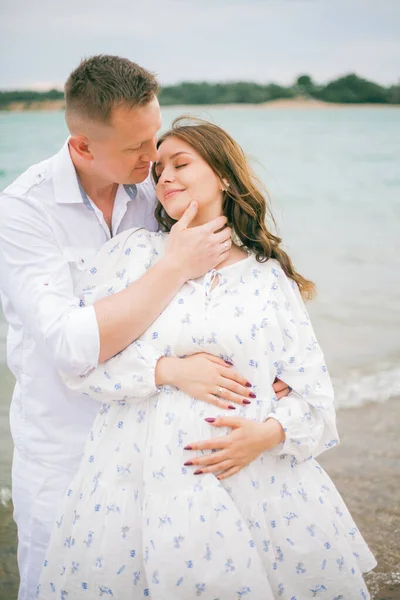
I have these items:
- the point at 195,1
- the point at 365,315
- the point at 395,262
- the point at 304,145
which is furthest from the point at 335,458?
the point at 195,1

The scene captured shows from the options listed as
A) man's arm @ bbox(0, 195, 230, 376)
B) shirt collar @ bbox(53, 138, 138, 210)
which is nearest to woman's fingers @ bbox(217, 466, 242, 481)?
man's arm @ bbox(0, 195, 230, 376)

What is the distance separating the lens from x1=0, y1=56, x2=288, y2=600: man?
1.87 meters

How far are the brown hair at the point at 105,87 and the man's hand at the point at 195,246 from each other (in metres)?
0.33

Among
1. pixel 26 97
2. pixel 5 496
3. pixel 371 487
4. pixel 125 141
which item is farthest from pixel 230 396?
pixel 26 97

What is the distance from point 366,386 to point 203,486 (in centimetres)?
336

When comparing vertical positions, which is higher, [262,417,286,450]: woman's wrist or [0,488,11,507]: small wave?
[262,417,286,450]: woman's wrist

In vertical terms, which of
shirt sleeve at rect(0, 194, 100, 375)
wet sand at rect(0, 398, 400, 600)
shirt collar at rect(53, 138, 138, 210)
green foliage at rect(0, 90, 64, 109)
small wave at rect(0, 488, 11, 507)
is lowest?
small wave at rect(0, 488, 11, 507)

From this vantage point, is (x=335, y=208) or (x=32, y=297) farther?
(x=335, y=208)

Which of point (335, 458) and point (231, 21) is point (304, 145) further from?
point (335, 458)

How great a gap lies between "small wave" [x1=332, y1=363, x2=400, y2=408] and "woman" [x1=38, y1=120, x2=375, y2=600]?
2.73 meters

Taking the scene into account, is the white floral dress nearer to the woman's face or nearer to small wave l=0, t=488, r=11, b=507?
the woman's face

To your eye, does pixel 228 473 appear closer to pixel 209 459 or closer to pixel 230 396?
pixel 209 459

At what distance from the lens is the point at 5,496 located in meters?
3.65

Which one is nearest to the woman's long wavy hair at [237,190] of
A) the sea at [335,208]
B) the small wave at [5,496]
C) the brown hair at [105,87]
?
the brown hair at [105,87]
